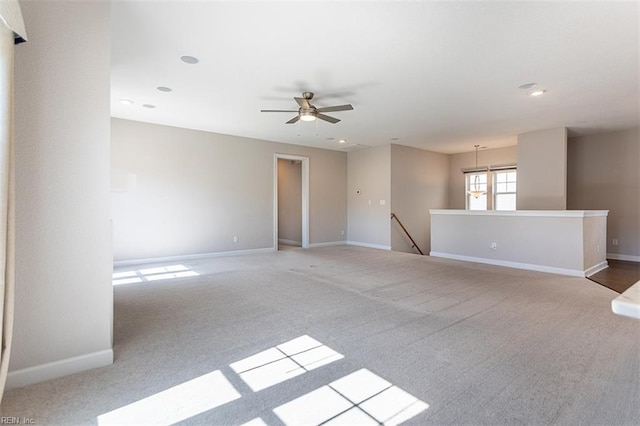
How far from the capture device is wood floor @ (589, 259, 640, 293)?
174 inches

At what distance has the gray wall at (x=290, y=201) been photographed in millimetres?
9203

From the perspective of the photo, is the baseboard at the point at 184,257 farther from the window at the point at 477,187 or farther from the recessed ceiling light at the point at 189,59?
the window at the point at 477,187

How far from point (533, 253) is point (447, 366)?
176 inches

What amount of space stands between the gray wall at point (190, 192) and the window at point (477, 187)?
15.7ft

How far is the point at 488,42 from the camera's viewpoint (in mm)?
2941

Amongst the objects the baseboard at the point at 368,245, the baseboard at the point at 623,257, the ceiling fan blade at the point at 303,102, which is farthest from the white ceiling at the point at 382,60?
the baseboard at the point at 368,245

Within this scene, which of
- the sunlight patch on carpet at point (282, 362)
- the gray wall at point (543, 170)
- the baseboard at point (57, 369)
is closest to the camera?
the baseboard at point (57, 369)

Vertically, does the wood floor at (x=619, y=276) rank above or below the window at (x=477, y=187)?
below

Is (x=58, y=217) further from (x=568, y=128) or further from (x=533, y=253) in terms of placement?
(x=568, y=128)

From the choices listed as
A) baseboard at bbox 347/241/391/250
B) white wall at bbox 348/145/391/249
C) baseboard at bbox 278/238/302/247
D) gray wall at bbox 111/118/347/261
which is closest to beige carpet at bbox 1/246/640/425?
gray wall at bbox 111/118/347/261

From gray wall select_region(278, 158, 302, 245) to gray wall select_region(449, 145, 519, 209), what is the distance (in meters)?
4.77

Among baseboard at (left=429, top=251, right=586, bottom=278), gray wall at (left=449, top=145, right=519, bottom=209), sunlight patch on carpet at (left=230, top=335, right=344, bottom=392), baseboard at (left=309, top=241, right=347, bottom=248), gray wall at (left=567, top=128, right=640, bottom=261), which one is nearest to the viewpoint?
sunlight patch on carpet at (left=230, top=335, right=344, bottom=392)

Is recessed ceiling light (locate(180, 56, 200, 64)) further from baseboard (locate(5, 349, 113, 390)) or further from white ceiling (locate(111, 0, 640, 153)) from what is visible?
baseboard (locate(5, 349, 113, 390))

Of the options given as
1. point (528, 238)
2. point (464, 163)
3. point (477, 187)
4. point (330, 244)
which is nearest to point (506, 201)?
point (477, 187)
